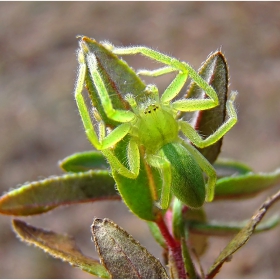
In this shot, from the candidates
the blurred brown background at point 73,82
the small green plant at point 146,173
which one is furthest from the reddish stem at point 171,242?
the blurred brown background at point 73,82

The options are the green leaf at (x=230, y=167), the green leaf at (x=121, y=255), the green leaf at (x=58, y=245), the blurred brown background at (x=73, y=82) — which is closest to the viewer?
the green leaf at (x=121, y=255)

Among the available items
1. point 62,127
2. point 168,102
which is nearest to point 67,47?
point 62,127

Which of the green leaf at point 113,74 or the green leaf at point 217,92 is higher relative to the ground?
the green leaf at point 113,74

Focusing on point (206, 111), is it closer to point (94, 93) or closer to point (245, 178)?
point (245, 178)

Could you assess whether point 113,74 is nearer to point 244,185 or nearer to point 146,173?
point 146,173

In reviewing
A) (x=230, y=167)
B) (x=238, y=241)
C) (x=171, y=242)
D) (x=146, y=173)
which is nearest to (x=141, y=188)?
(x=146, y=173)

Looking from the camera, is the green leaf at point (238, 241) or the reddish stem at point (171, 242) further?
the reddish stem at point (171, 242)

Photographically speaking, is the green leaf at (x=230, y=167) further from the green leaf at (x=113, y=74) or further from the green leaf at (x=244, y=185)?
the green leaf at (x=113, y=74)
